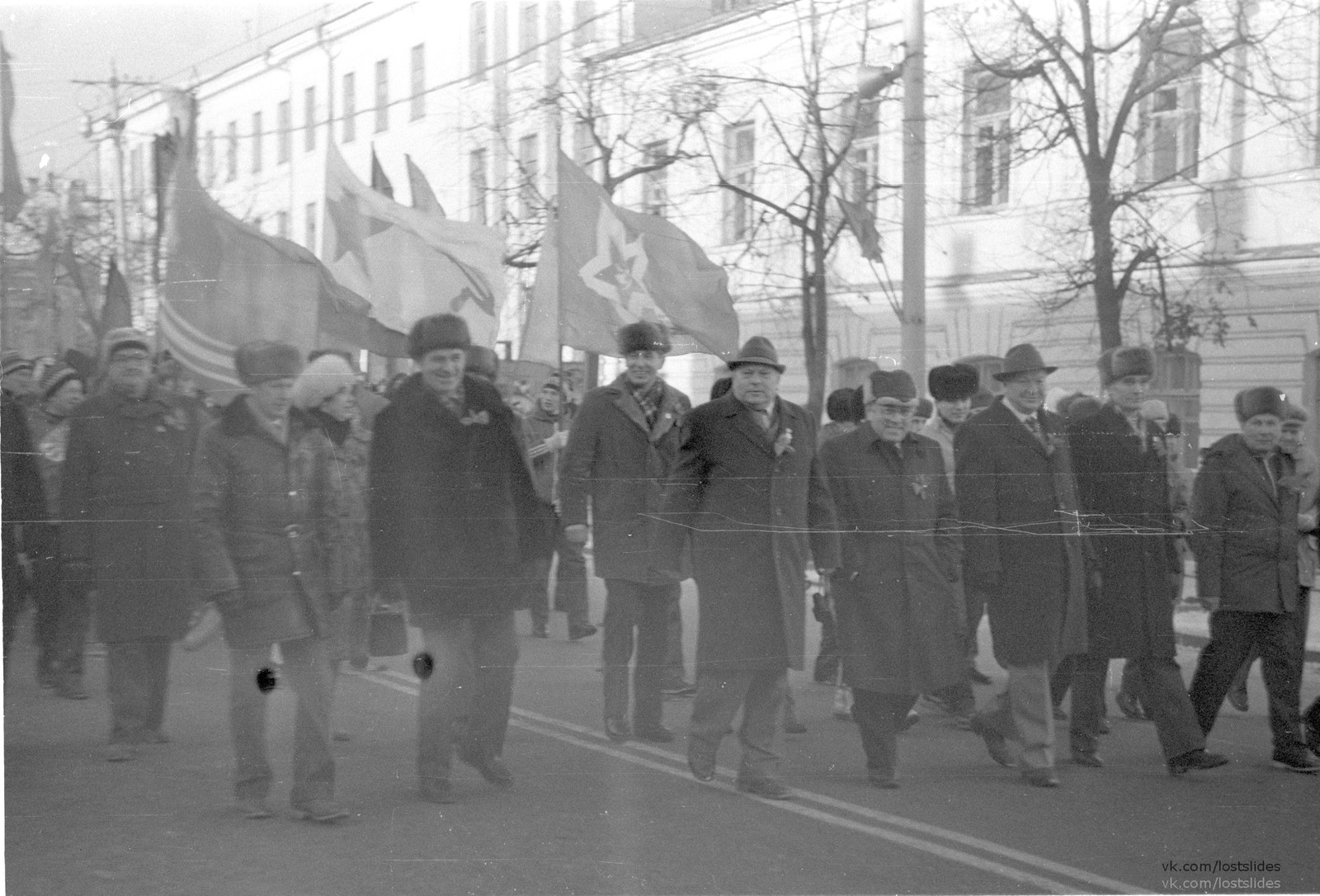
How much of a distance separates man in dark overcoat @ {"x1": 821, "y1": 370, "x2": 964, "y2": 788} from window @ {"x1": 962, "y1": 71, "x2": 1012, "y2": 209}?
16.5 inches

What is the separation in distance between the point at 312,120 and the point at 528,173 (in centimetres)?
49

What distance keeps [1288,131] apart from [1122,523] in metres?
0.91

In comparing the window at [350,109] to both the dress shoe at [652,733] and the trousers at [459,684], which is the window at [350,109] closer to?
the trousers at [459,684]

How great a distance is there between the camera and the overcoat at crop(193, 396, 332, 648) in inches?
113

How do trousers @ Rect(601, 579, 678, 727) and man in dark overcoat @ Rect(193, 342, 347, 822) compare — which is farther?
trousers @ Rect(601, 579, 678, 727)

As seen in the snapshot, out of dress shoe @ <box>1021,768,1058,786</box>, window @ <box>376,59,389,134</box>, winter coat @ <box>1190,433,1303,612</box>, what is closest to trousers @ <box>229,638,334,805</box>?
window @ <box>376,59,389,134</box>

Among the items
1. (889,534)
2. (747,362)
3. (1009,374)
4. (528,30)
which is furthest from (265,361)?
(1009,374)

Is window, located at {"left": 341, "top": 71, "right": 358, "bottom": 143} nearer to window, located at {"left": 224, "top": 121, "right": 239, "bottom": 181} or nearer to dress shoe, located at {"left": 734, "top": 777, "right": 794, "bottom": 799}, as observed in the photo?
window, located at {"left": 224, "top": 121, "right": 239, "bottom": 181}

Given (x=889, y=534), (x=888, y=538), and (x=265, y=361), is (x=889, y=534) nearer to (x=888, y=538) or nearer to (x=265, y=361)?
(x=888, y=538)

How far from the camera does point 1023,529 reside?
3094mm

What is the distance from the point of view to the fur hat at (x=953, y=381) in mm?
3025

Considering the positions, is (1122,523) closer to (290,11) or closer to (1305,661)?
(1305,661)

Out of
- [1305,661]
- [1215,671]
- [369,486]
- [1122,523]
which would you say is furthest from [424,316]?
[1305,661]

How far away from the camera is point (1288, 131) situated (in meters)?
2.99
